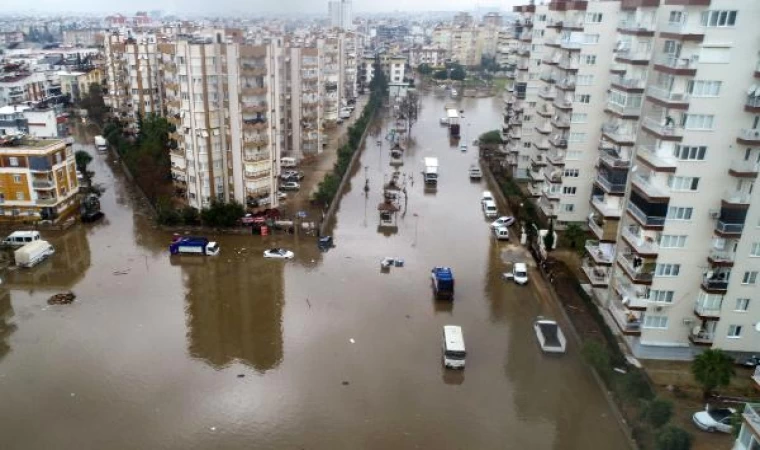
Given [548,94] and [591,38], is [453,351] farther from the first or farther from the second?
[548,94]

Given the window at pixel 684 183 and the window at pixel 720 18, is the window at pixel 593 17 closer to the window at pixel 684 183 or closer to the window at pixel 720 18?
the window at pixel 720 18

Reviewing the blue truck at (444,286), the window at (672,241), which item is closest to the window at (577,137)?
the blue truck at (444,286)

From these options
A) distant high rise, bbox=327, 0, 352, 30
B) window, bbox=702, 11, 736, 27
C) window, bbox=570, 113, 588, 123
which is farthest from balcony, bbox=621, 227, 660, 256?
distant high rise, bbox=327, 0, 352, 30

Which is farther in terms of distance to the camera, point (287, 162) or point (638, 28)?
Result: point (287, 162)

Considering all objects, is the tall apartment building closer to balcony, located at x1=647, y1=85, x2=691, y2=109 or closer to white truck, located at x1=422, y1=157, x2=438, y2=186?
balcony, located at x1=647, y1=85, x2=691, y2=109

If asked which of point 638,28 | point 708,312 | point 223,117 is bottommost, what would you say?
point 708,312

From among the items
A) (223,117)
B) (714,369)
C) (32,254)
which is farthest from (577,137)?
(32,254)

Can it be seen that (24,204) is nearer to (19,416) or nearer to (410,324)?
(19,416)
